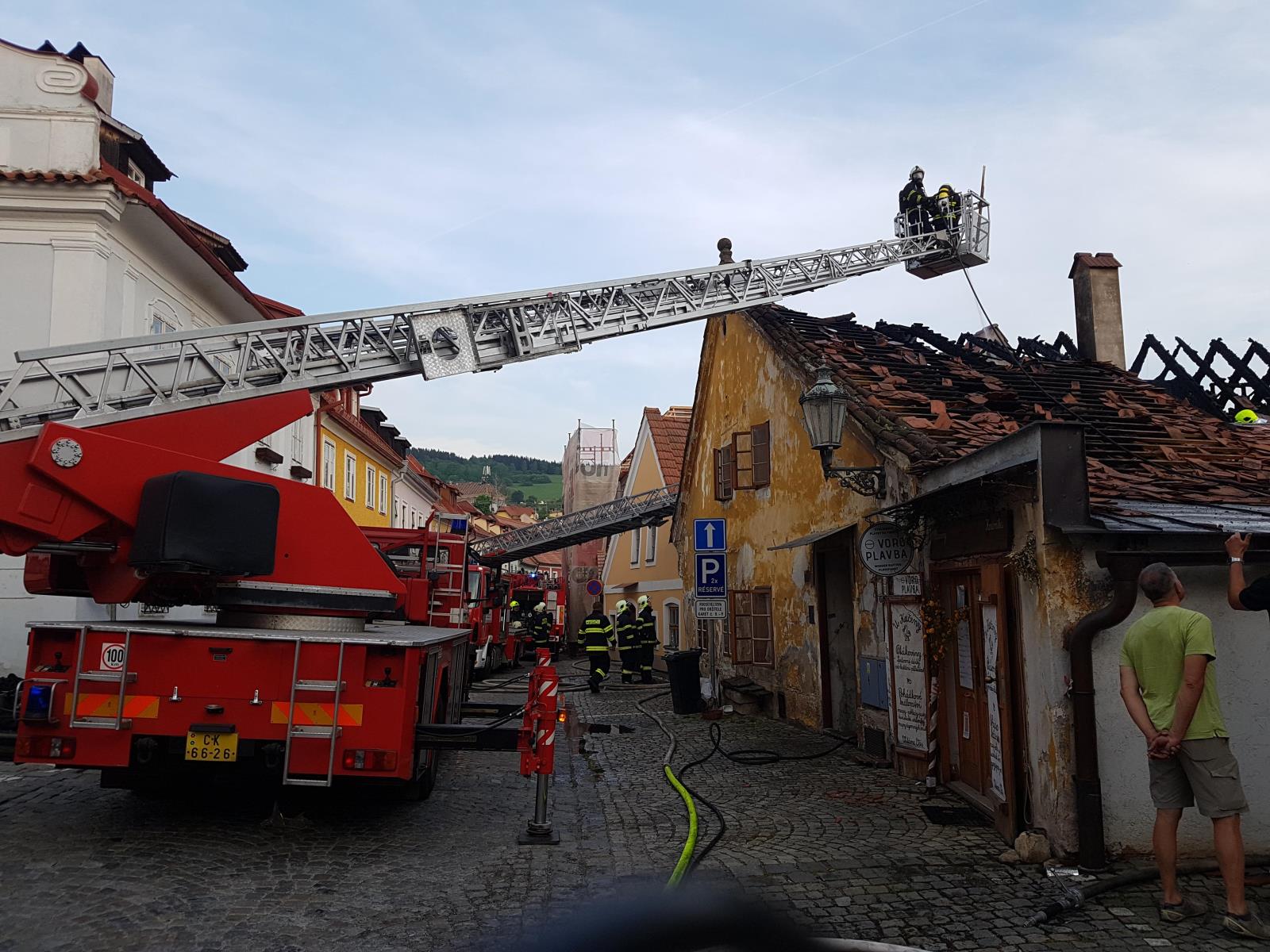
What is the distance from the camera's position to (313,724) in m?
6.45

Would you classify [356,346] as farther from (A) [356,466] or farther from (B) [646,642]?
(A) [356,466]

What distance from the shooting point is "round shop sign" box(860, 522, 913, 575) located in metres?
9.12

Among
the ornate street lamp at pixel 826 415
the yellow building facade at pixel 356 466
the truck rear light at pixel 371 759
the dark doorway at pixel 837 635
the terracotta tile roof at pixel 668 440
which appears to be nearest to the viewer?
the truck rear light at pixel 371 759

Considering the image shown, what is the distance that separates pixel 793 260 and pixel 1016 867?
11.9m

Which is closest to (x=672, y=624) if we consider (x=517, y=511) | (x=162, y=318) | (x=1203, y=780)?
(x=162, y=318)

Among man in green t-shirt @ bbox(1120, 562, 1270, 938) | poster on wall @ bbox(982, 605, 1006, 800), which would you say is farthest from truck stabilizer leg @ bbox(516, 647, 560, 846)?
man in green t-shirt @ bbox(1120, 562, 1270, 938)

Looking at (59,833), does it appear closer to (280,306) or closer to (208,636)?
(208,636)

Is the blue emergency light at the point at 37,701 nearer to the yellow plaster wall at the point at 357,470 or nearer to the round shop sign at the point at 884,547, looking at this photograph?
the round shop sign at the point at 884,547

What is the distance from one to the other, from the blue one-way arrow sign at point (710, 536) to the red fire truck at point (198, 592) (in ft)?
18.0

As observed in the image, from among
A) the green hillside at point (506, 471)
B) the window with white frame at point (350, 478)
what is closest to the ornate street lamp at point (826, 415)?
the window with white frame at point (350, 478)

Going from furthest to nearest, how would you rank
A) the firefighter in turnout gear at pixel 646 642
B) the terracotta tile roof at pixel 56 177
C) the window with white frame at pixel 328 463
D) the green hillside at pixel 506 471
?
1. the green hillside at pixel 506 471
2. the window with white frame at pixel 328 463
3. the firefighter in turnout gear at pixel 646 642
4. the terracotta tile roof at pixel 56 177

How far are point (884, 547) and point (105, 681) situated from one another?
21.0ft

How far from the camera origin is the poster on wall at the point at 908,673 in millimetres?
8977

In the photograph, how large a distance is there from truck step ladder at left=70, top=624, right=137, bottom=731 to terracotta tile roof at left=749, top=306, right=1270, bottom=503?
250 inches
